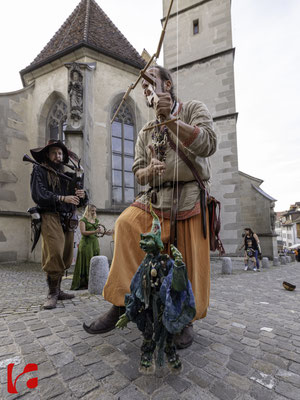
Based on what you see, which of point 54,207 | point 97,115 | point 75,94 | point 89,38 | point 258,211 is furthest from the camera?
point 258,211

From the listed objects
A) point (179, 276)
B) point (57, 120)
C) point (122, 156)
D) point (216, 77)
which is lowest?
point (179, 276)

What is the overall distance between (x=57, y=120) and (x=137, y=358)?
33.4ft

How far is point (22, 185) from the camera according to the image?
9508 mm

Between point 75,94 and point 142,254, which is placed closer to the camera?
point 142,254

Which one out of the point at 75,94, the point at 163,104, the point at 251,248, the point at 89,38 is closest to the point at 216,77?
the point at 89,38

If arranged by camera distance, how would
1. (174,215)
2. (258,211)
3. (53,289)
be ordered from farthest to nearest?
(258,211) < (53,289) < (174,215)

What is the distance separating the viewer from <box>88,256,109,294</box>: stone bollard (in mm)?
3799

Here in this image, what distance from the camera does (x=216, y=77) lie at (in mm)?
12156

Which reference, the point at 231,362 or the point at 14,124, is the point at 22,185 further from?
the point at 231,362

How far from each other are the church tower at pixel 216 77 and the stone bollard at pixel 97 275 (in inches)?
327

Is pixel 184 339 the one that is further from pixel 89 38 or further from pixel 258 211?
pixel 258 211

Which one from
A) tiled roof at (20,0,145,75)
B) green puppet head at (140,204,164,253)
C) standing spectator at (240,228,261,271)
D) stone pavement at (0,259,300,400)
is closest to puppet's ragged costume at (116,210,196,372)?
green puppet head at (140,204,164,253)

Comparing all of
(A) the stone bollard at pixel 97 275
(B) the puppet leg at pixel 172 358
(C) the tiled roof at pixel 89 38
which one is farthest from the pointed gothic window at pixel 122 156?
(B) the puppet leg at pixel 172 358

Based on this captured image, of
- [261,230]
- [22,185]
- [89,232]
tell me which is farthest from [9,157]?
[261,230]
